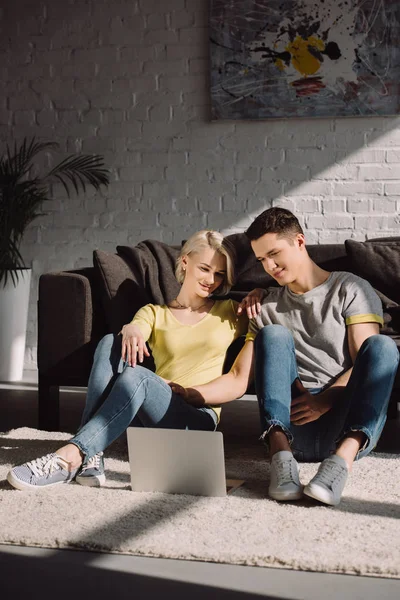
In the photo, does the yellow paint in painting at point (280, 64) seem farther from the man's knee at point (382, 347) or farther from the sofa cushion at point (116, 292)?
the man's knee at point (382, 347)

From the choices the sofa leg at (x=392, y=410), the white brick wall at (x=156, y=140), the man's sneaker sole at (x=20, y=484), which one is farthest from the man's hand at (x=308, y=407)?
the white brick wall at (x=156, y=140)

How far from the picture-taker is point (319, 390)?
2699mm

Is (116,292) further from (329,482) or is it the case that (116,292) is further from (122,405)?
(329,482)

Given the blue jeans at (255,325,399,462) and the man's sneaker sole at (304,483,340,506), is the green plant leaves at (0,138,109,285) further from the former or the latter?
the man's sneaker sole at (304,483,340,506)

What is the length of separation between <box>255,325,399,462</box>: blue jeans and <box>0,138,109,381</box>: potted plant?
102 inches

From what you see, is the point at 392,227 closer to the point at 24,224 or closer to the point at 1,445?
the point at 24,224

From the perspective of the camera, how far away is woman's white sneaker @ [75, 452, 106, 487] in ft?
8.44

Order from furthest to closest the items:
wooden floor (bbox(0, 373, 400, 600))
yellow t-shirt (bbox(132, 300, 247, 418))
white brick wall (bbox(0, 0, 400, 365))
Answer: white brick wall (bbox(0, 0, 400, 365))
yellow t-shirt (bbox(132, 300, 247, 418))
wooden floor (bbox(0, 373, 400, 600))

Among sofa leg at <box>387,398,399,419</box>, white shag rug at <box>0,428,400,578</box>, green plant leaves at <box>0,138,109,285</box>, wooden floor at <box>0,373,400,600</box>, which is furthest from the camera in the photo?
green plant leaves at <box>0,138,109,285</box>

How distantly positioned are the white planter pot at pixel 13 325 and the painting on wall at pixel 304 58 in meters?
1.48

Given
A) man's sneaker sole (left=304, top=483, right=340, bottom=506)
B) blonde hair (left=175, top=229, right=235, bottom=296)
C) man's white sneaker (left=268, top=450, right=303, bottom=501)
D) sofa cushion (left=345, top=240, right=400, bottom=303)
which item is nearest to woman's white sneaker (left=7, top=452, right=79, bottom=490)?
man's white sneaker (left=268, top=450, right=303, bottom=501)

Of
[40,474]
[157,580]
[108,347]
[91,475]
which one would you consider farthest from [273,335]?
[157,580]

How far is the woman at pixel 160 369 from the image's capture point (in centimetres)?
252

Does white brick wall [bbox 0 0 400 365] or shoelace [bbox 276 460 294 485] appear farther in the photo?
white brick wall [bbox 0 0 400 365]
